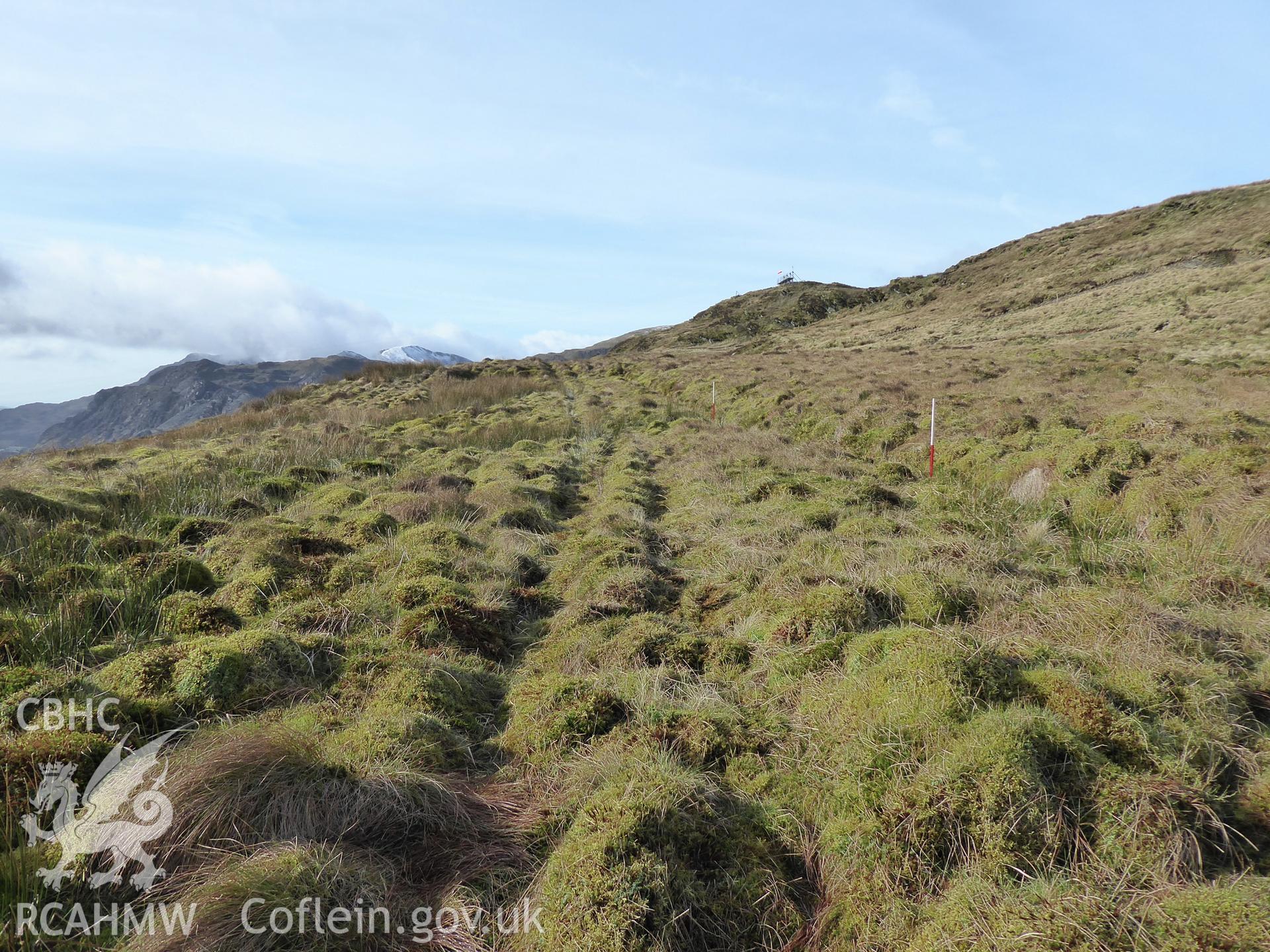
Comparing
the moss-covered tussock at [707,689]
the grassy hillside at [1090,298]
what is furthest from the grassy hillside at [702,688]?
the grassy hillside at [1090,298]

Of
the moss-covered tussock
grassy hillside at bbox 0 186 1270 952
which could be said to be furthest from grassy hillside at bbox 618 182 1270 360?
the moss-covered tussock

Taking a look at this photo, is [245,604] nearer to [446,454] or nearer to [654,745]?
[654,745]

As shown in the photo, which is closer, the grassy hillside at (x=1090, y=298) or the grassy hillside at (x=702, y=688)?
the grassy hillside at (x=702, y=688)

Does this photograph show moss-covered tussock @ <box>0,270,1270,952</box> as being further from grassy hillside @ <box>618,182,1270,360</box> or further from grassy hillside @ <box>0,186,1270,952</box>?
grassy hillside @ <box>618,182,1270,360</box>

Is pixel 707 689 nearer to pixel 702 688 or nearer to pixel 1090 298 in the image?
pixel 702 688

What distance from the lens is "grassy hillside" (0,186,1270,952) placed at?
302 cm

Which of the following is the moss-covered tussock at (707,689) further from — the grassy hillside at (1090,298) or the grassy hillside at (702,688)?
the grassy hillside at (1090,298)

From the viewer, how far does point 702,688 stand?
4.85m

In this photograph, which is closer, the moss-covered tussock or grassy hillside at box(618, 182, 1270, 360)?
the moss-covered tussock

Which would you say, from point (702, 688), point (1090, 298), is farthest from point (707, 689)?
point (1090, 298)

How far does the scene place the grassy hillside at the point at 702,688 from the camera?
3020mm

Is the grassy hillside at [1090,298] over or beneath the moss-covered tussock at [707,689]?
over

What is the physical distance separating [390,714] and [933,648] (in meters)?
3.71

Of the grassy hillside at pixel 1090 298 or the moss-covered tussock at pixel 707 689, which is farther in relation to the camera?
the grassy hillside at pixel 1090 298
